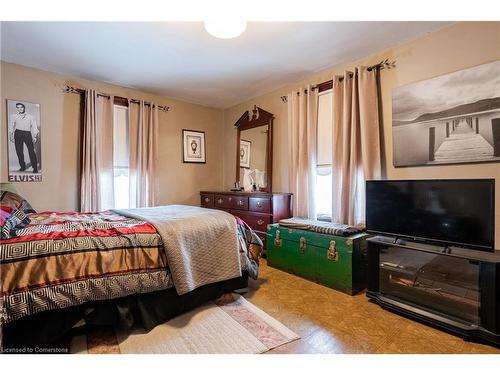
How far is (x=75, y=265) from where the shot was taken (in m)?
1.50

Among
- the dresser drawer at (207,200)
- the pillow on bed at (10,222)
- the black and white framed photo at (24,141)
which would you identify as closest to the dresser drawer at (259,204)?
the dresser drawer at (207,200)

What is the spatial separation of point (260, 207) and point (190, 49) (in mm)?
1969

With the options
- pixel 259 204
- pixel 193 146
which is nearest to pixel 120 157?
pixel 193 146

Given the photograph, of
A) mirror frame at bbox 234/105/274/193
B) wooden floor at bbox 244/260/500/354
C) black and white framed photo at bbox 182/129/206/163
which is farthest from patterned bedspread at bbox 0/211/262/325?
black and white framed photo at bbox 182/129/206/163

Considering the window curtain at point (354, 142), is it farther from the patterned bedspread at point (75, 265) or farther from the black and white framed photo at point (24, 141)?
the black and white framed photo at point (24, 141)

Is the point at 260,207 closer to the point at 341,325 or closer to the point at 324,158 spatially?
the point at 324,158

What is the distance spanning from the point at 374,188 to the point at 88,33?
2896 millimetres

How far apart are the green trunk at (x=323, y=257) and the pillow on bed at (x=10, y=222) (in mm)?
2260

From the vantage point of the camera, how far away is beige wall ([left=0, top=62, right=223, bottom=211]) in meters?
2.93

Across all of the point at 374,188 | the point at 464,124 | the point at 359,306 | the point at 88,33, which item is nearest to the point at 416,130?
the point at 464,124

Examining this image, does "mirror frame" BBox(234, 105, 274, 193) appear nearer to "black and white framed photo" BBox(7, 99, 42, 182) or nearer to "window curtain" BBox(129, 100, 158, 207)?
"window curtain" BBox(129, 100, 158, 207)

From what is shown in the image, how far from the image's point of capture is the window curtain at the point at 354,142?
267 cm

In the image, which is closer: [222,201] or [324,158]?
[324,158]

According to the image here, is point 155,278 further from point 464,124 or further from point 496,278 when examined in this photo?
point 464,124
